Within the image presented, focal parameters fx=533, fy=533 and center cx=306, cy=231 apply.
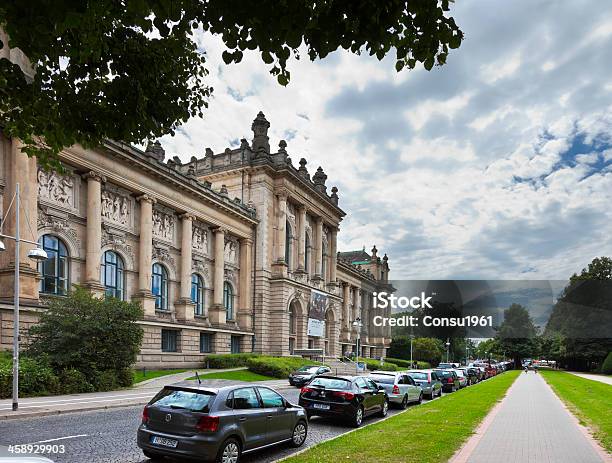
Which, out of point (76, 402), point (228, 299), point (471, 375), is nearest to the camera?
point (76, 402)

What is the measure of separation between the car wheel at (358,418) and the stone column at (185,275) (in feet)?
91.4

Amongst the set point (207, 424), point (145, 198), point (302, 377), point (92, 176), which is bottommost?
point (302, 377)

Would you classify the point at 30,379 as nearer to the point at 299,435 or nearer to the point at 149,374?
the point at 299,435

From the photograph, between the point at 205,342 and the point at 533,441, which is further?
the point at 205,342

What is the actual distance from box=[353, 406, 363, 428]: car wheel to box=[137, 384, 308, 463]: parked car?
5160 millimetres

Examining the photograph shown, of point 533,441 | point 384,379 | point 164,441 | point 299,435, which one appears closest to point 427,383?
point 384,379

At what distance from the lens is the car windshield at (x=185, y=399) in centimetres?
948

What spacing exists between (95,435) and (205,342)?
33310 millimetres

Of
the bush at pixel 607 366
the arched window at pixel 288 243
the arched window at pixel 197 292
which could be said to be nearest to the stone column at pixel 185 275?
the arched window at pixel 197 292

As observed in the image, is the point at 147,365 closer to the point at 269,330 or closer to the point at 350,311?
the point at 269,330

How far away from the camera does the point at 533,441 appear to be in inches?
492

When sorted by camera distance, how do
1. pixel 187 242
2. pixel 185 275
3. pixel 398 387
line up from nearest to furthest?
pixel 398 387, pixel 185 275, pixel 187 242

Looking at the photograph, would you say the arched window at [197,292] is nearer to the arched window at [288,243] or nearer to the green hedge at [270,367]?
the green hedge at [270,367]

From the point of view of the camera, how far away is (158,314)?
130 ft
